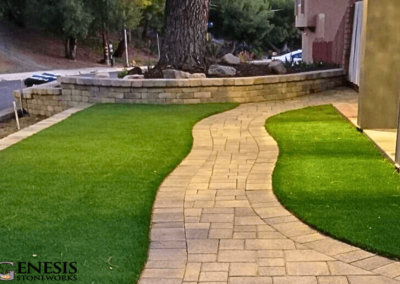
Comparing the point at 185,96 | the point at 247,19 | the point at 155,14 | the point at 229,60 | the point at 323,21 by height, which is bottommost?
the point at 185,96

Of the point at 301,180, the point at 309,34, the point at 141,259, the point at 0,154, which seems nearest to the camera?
the point at 141,259

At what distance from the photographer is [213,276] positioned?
10.4 ft

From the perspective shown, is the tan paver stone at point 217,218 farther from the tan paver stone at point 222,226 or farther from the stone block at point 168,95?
the stone block at point 168,95

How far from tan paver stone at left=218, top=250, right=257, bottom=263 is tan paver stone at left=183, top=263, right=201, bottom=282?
0.63 feet

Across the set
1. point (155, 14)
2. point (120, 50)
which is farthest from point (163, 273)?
point (155, 14)

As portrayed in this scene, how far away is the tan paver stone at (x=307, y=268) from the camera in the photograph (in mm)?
3195

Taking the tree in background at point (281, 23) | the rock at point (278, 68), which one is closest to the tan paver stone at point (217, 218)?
the rock at point (278, 68)

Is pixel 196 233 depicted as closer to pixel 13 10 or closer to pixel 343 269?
pixel 343 269

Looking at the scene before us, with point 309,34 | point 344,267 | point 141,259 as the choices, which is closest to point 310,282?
point 344,267

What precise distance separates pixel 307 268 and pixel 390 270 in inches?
21.6

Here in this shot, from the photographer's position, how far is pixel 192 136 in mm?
7691

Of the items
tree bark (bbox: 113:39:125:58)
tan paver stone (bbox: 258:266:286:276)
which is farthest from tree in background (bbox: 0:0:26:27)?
tan paver stone (bbox: 258:266:286:276)

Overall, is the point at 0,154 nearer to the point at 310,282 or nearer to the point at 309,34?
the point at 310,282

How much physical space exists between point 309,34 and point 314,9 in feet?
7.41
